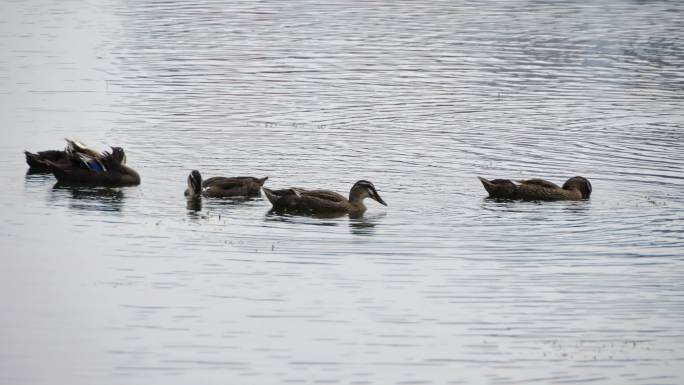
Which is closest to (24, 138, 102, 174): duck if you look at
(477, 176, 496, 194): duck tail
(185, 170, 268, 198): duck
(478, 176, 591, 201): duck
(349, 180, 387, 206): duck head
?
(185, 170, 268, 198): duck

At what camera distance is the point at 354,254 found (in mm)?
16000

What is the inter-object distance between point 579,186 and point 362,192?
9.28 ft

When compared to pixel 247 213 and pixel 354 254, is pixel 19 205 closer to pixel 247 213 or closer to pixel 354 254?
pixel 247 213

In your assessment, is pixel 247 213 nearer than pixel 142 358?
No

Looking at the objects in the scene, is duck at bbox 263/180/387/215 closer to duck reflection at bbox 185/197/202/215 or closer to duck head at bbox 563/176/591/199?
duck reflection at bbox 185/197/202/215

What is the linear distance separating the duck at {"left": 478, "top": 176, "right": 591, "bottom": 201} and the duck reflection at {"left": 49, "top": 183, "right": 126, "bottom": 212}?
15.1 feet

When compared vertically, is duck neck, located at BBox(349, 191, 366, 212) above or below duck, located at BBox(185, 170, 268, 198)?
below

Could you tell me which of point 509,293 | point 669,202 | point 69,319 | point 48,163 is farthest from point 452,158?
point 69,319

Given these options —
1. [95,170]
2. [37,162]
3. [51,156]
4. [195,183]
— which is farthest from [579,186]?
[37,162]

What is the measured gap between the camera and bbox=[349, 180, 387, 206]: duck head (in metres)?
18.2

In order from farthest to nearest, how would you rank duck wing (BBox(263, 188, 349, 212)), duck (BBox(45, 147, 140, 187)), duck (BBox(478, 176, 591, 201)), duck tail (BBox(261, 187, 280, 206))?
duck (BBox(45, 147, 140, 187)), duck (BBox(478, 176, 591, 201)), duck tail (BBox(261, 187, 280, 206)), duck wing (BBox(263, 188, 349, 212))

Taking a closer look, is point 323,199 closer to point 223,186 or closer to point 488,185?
point 223,186

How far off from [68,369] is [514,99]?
1816 cm

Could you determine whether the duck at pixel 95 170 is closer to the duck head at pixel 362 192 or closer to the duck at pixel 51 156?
the duck at pixel 51 156
